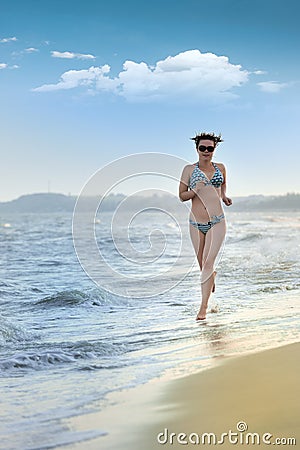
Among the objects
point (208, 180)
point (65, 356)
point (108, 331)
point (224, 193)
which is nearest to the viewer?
point (65, 356)

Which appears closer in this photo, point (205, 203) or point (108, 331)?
point (108, 331)

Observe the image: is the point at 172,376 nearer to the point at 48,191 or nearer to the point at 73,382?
the point at 73,382

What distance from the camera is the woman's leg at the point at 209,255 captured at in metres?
5.81

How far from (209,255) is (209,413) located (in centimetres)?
276

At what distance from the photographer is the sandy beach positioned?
2891 mm

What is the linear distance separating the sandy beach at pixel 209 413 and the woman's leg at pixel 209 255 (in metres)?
1.88

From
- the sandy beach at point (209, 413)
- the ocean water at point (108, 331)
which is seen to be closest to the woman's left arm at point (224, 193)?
the ocean water at point (108, 331)

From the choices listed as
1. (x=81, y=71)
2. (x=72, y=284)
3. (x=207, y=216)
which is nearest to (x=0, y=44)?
(x=81, y=71)

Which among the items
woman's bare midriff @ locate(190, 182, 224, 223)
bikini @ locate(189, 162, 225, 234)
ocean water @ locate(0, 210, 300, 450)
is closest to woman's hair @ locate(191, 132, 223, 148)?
bikini @ locate(189, 162, 225, 234)

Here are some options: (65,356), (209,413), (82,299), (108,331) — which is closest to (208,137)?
(108,331)

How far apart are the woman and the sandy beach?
75.4 inches

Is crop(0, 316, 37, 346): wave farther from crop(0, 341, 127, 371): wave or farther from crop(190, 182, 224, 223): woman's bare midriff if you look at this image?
crop(190, 182, 224, 223): woman's bare midriff

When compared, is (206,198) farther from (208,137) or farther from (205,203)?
(208,137)

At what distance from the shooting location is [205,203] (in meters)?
5.75
